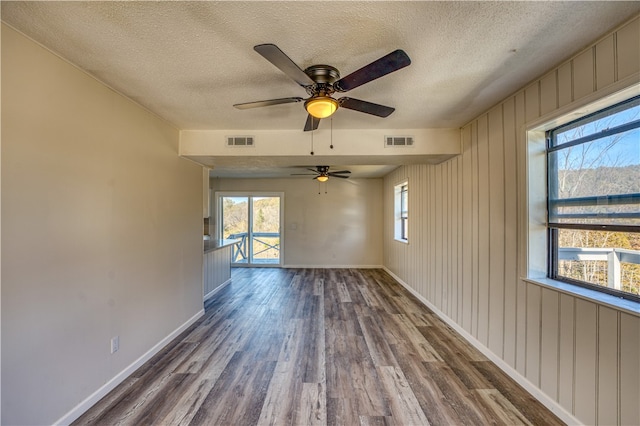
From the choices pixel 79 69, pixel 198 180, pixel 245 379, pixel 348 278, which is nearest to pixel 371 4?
pixel 79 69

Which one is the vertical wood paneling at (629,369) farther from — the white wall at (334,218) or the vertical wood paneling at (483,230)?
the white wall at (334,218)

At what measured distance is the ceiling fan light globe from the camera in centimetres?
174

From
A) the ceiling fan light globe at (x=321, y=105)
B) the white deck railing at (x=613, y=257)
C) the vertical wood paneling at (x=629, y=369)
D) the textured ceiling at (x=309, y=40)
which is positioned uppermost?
the textured ceiling at (x=309, y=40)

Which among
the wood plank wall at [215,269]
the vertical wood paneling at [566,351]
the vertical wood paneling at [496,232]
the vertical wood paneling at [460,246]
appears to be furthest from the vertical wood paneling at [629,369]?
the wood plank wall at [215,269]

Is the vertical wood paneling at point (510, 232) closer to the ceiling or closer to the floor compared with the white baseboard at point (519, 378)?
closer to the ceiling

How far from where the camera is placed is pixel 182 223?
3223mm

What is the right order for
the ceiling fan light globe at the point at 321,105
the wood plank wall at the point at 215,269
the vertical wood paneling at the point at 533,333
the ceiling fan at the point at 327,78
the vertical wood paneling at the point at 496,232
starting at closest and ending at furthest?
the ceiling fan at the point at 327,78 < the ceiling fan light globe at the point at 321,105 < the vertical wood paneling at the point at 533,333 < the vertical wood paneling at the point at 496,232 < the wood plank wall at the point at 215,269

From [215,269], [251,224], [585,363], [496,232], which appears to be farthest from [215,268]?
[585,363]

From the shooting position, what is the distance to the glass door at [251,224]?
23.4ft

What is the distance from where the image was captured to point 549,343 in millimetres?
1927

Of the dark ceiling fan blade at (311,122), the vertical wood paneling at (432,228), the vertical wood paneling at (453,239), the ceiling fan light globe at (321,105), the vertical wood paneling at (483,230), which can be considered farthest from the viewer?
the vertical wood paneling at (432,228)

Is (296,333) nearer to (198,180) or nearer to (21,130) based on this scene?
(198,180)

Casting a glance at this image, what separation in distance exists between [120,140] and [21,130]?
0.77 meters

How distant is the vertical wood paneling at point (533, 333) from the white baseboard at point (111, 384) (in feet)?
11.1
